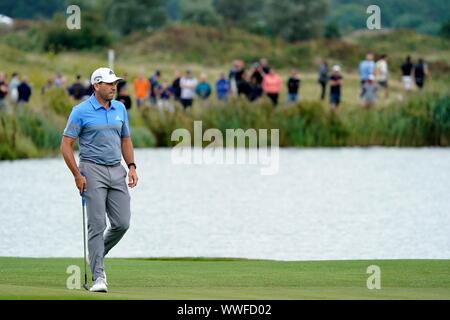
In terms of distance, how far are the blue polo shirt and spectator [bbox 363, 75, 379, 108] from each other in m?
31.8

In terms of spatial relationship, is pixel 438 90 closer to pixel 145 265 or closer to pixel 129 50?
pixel 145 265

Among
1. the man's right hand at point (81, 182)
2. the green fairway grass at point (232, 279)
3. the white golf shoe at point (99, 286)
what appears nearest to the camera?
the green fairway grass at point (232, 279)

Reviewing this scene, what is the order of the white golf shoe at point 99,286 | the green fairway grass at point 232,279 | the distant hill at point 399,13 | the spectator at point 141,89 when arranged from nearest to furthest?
the green fairway grass at point 232,279 → the white golf shoe at point 99,286 → the spectator at point 141,89 → the distant hill at point 399,13

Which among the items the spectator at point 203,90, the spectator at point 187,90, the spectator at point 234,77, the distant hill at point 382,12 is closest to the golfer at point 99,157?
the spectator at point 187,90

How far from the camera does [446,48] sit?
297 ft

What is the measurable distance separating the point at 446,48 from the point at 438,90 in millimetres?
49549

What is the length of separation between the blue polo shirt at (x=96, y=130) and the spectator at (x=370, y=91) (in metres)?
31.8

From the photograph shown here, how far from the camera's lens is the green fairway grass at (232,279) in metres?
12.0

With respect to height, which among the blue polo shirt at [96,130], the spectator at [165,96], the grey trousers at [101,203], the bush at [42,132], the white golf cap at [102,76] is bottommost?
the bush at [42,132]

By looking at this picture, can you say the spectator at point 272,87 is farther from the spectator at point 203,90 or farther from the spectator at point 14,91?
the spectator at point 14,91

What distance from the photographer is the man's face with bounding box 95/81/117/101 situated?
40.9ft

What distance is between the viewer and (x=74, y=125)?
12.5m

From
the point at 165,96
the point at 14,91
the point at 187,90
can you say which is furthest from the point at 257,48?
the point at 14,91

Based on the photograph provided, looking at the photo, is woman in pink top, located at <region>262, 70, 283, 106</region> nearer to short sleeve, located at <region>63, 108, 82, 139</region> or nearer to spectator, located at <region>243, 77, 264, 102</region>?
spectator, located at <region>243, 77, 264, 102</region>
